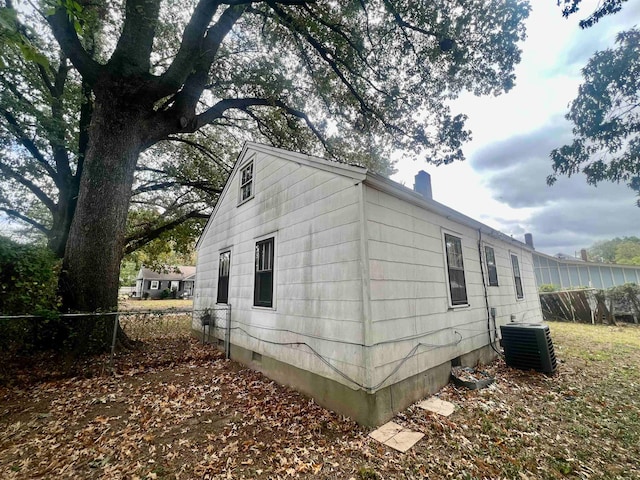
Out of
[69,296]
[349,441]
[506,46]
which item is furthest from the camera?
[506,46]

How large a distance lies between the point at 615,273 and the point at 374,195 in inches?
1150

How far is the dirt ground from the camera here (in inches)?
117

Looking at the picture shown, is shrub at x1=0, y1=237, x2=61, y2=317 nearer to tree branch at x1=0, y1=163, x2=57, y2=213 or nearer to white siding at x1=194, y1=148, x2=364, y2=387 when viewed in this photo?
white siding at x1=194, y1=148, x2=364, y2=387

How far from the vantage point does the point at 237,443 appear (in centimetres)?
346

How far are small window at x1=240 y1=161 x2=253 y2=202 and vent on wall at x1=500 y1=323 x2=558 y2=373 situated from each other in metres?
7.44

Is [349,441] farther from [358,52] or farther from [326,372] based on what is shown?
[358,52]

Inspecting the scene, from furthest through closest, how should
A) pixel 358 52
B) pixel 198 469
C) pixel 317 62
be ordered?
pixel 317 62 < pixel 358 52 < pixel 198 469

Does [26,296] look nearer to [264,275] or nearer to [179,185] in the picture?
[264,275]

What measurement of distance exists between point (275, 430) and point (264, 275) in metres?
3.15

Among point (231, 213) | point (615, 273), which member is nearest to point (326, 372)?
point (231, 213)

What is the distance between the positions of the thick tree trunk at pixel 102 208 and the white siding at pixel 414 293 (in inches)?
247

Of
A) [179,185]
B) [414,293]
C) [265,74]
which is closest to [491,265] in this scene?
[414,293]

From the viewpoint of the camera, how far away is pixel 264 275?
245 inches

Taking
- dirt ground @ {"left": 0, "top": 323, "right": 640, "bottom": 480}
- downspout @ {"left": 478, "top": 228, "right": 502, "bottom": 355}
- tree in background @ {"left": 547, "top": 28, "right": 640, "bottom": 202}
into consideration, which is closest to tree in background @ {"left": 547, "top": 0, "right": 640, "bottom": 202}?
tree in background @ {"left": 547, "top": 28, "right": 640, "bottom": 202}
